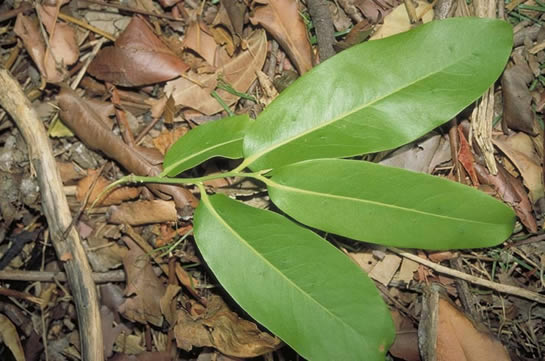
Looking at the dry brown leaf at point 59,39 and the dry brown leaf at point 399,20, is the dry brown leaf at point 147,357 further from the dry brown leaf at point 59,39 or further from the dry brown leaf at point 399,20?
the dry brown leaf at point 399,20

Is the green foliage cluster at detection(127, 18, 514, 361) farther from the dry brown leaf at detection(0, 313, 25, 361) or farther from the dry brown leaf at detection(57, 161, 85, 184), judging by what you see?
the dry brown leaf at detection(0, 313, 25, 361)

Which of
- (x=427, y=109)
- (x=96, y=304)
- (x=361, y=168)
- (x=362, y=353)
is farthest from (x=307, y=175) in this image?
(x=96, y=304)

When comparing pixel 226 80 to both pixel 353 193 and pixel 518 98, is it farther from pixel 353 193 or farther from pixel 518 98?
pixel 518 98

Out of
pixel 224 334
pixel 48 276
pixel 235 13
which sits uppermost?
pixel 235 13

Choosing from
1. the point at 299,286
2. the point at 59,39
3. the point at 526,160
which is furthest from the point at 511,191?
the point at 59,39

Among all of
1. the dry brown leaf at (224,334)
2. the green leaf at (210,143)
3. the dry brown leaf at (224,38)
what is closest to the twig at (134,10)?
the dry brown leaf at (224,38)

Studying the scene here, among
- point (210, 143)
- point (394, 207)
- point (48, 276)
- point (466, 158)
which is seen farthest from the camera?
point (48, 276)
